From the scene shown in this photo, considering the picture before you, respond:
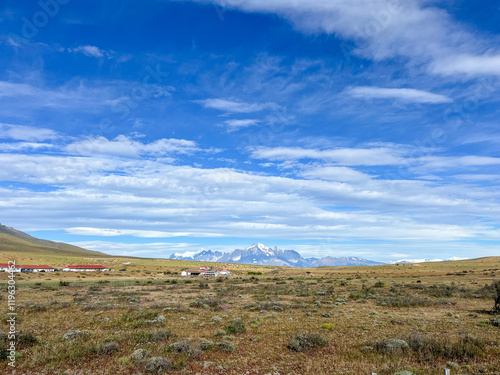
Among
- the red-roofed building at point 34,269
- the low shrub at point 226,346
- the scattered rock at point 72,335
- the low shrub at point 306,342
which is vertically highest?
the low shrub at point 306,342

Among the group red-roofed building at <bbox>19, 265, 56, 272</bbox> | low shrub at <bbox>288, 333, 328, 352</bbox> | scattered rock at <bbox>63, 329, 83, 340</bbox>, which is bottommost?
red-roofed building at <bbox>19, 265, 56, 272</bbox>

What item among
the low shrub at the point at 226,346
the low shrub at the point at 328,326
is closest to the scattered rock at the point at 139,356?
the low shrub at the point at 226,346

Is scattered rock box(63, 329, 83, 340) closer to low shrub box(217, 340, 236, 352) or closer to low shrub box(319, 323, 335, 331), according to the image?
low shrub box(217, 340, 236, 352)

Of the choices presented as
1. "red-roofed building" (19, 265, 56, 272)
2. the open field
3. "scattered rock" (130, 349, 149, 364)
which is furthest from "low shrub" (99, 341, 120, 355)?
"red-roofed building" (19, 265, 56, 272)

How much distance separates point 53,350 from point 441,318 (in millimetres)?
25721

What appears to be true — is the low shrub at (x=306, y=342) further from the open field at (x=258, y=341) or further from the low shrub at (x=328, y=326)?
the low shrub at (x=328, y=326)

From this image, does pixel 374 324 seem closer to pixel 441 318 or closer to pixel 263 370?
pixel 441 318

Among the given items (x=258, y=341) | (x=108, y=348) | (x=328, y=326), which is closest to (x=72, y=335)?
(x=108, y=348)

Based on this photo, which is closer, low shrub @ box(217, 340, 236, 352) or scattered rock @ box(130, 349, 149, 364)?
scattered rock @ box(130, 349, 149, 364)

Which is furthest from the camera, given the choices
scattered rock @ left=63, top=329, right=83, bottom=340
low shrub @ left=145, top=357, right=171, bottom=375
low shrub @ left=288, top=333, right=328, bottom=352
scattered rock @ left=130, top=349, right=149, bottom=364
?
scattered rock @ left=63, top=329, right=83, bottom=340

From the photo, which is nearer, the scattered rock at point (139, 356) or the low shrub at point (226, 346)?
the scattered rock at point (139, 356)

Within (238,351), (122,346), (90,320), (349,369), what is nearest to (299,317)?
(238,351)

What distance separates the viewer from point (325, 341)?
16109 mm

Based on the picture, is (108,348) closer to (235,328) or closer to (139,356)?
(139,356)
